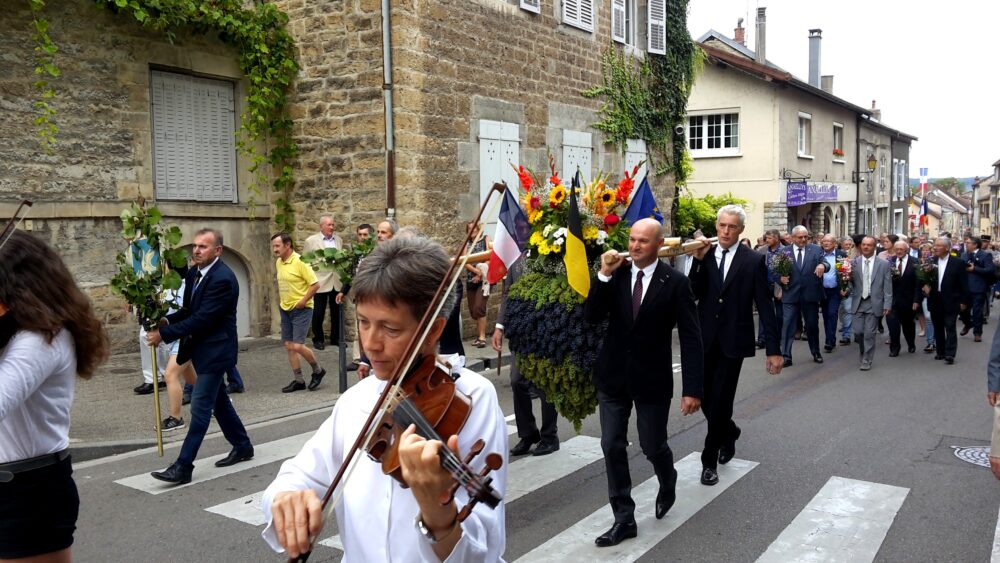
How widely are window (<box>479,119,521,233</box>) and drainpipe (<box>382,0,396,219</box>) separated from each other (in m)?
1.69

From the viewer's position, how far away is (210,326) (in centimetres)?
616

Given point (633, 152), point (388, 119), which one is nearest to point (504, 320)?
point (388, 119)

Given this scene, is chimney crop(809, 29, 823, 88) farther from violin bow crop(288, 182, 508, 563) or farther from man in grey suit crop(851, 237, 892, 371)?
violin bow crop(288, 182, 508, 563)

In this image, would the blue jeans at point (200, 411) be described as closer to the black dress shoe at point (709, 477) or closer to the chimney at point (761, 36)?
the black dress shoe at point (709, 477)

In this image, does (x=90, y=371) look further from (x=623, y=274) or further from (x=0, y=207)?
(x=0, y=207)

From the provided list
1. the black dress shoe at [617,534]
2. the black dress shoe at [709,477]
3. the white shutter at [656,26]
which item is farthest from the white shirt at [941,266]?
the black dress shoe at [617,534]

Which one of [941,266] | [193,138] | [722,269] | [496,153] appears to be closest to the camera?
[722,269]

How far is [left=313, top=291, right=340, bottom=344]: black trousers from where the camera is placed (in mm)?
12336

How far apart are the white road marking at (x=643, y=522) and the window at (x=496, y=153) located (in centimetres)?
751

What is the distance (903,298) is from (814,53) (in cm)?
2685

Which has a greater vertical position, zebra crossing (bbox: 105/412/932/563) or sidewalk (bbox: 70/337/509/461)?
sidewalk (bbox: 70/337/509/461)

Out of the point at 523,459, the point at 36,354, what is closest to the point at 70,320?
the point at 36,354

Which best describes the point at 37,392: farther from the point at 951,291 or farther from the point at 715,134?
the point at 715,134

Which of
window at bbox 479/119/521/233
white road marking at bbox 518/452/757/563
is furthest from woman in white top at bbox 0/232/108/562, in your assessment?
window at bbox 479/119/521/233
